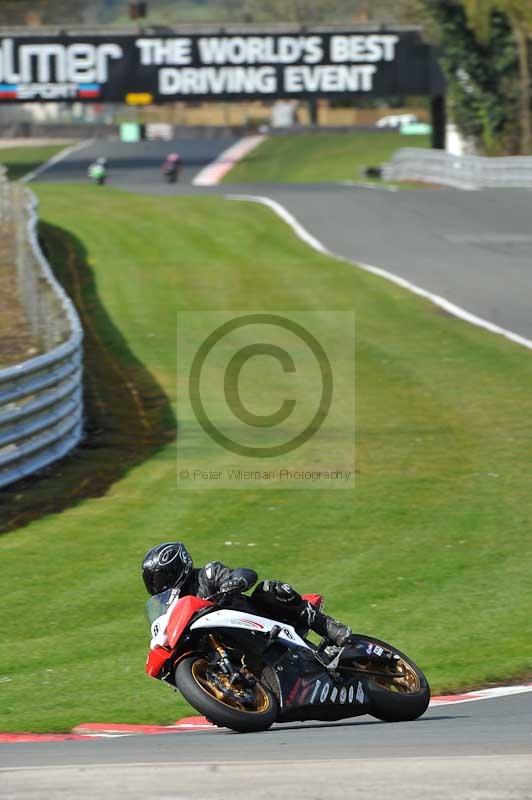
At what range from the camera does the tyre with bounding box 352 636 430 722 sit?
23.2ft

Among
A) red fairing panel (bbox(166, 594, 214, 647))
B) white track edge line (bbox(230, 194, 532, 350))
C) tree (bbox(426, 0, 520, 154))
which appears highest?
tree (bbox(426, 0, 520, 154))

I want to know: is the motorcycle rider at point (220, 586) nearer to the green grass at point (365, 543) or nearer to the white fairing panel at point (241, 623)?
the white fairing panel at point (241, 623)

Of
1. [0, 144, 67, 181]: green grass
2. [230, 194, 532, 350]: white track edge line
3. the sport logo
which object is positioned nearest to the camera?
the sport logo

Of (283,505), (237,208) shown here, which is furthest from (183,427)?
(237,208)

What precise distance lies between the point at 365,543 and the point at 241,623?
4085 mm

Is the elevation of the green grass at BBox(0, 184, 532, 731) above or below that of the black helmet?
below

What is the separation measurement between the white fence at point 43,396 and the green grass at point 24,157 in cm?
5281

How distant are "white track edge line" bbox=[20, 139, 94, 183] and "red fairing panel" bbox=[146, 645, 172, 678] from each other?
2287 inches

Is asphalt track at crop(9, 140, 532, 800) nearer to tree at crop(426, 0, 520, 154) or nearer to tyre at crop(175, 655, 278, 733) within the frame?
tyre at crop(175, 655, 278, 733)

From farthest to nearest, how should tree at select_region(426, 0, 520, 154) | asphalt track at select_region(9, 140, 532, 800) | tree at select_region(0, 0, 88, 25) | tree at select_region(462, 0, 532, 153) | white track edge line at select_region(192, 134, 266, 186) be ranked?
tree at select_region(0, 0, 88, 25)
white track edge line at select_region(192, 134, 266, 186)
tree at select_region(426, 0, 520, 154)
tree at select_region(462, 0, 532, 153)
asphalt track at select_region(9, 140, 532, 800)

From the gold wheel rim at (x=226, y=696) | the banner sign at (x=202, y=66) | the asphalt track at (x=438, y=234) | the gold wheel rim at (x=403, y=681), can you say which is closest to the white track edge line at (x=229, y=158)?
the banner sign at (x=202, y=66)

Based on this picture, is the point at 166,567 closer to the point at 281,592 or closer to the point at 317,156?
the point at 281,592

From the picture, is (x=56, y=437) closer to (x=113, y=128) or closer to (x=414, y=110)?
(x=113, y=128)

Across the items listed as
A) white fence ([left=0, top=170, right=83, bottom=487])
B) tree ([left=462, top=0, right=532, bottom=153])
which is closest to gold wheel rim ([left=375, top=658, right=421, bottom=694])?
white fence ([left=0, top=170, right=83, bottom=487])
